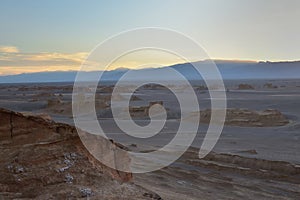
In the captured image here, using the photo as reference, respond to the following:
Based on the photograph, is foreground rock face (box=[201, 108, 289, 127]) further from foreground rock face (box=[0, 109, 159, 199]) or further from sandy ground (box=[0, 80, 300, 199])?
foreground rock face (box=[0, 109, 159, 199])

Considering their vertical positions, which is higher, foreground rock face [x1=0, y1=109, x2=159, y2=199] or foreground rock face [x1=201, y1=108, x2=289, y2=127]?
foreground rock face [x1=0, y1=109, x2=159, y2=199]

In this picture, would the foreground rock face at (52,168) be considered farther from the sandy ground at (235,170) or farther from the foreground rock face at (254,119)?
the foreground rock face at (254,119)

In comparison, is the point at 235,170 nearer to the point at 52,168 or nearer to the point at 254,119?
the point at 52,168

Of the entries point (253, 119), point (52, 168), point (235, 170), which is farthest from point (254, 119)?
point (52, 168)

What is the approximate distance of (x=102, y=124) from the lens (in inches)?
1175

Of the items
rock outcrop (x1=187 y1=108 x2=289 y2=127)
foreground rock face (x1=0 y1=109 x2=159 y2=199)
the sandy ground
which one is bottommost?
the sandy ground

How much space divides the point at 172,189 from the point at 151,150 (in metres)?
7.13

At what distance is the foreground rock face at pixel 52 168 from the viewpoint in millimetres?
6691

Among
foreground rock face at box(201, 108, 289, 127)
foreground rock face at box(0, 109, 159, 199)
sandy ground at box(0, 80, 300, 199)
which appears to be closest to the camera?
foreground rock face at box(0, 109, 159, 199)

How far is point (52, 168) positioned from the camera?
284 inches

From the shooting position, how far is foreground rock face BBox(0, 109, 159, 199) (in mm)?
6691

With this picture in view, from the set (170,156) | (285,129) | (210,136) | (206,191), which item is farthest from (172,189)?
(285,129)

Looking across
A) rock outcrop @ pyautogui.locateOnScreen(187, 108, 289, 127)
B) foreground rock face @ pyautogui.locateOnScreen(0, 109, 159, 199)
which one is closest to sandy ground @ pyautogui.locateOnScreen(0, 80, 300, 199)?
foreground rock face @ pyautogui.locateOnScreen(0, 109, 159, 199)

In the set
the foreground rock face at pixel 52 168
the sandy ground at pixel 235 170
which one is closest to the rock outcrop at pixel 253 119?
the sandy ground at pixel 235 170
